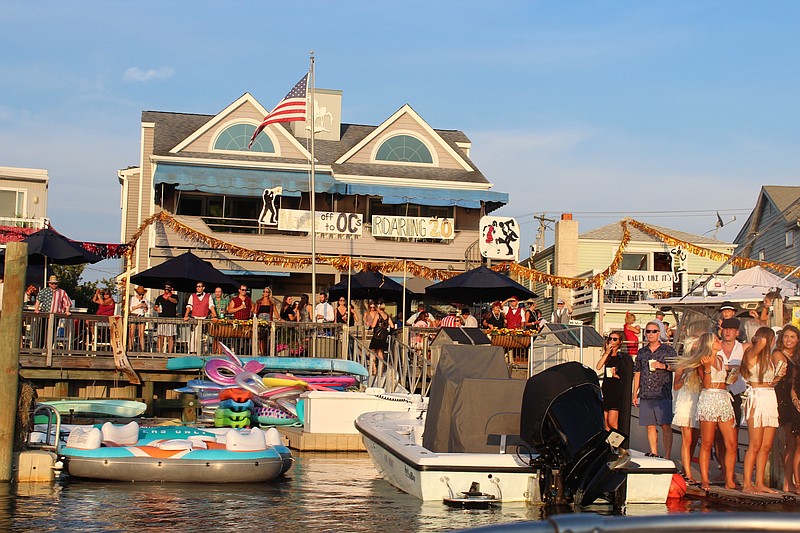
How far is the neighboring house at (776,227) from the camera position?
132ft

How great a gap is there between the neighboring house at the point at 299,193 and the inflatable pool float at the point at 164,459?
1948cm

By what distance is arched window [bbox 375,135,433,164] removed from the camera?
118 ft

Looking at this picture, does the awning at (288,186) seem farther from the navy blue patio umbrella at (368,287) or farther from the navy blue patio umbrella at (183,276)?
the navy blue patio umbrella at (183,276)

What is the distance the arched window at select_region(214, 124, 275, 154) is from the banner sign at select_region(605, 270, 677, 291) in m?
13.1

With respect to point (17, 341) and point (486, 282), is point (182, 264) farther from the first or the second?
point (17, 341)

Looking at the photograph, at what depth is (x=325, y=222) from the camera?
33.2m

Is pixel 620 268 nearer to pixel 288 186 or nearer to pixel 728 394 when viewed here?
pixel 288 186

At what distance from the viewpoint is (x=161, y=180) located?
31.9 meters

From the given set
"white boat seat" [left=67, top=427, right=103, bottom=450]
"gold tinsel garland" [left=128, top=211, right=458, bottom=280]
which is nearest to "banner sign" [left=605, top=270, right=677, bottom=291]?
"gold tinsel garland" [left=128, top=211, right=458, bottom=280]

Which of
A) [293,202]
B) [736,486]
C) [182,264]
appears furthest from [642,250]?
[736,486]

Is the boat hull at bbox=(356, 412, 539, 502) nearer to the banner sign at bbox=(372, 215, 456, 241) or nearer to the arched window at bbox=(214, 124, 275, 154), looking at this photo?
the banner sign at bbox=(372, 215, 456, 241)

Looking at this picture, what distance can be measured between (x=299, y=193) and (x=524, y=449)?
78.4 ft

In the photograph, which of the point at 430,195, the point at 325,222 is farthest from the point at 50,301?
the point at 430,195

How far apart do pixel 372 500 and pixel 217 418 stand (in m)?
9.27
